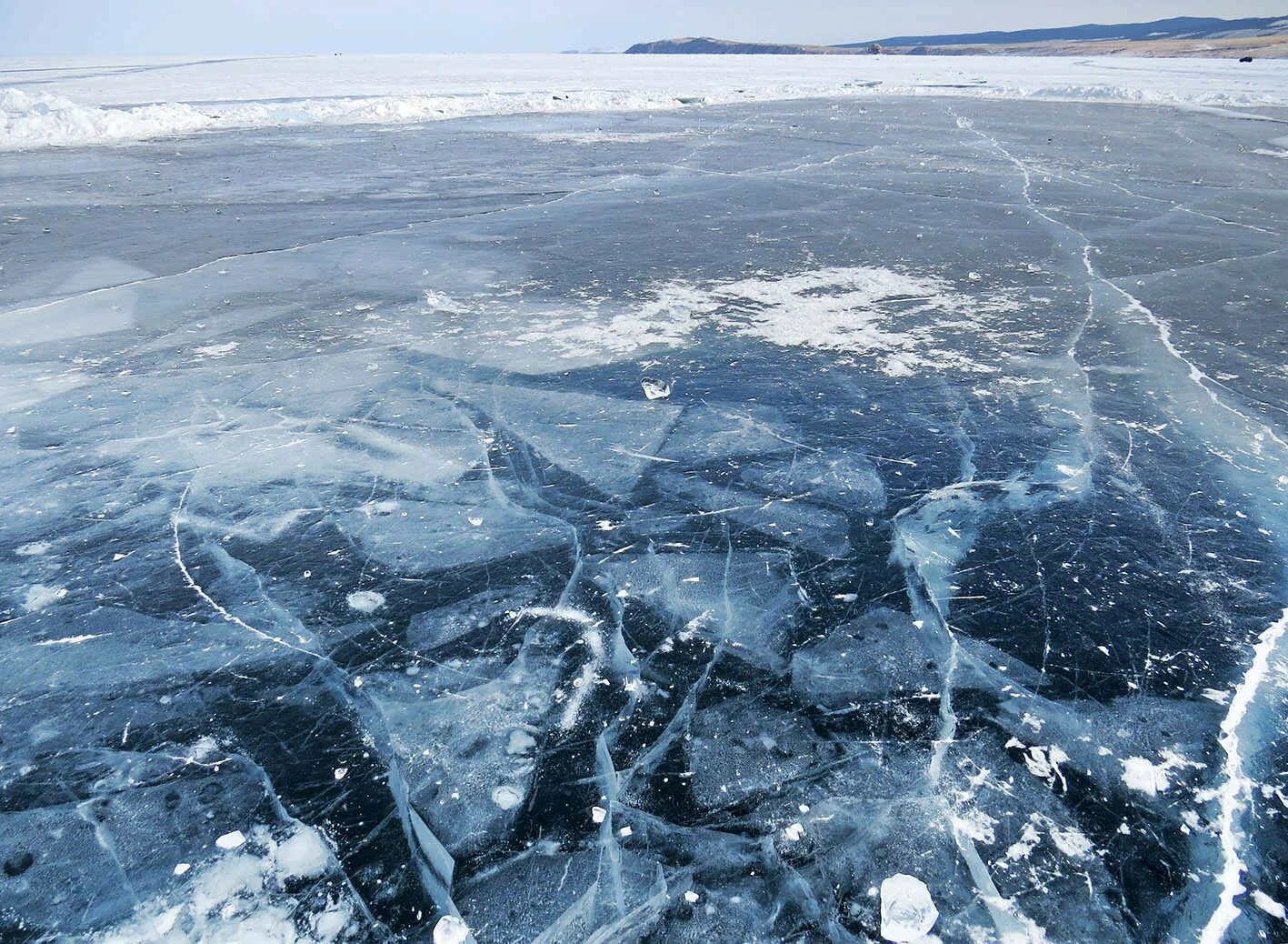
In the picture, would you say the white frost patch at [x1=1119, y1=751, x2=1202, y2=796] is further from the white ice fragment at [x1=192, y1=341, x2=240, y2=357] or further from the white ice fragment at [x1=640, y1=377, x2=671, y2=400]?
the white ice fragment at [x1=192, y1=341, x2=240, y2=357]

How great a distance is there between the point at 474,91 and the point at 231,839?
23.1 metres

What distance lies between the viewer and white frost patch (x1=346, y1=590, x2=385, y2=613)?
237 cm

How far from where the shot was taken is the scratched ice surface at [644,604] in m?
1.62

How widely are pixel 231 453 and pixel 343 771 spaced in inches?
74.6

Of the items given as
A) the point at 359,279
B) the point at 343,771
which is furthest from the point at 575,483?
the point at 359,279

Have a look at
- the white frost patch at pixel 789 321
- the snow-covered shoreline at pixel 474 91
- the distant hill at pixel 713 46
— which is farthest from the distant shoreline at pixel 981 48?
the white frost patch at pixel 789 321

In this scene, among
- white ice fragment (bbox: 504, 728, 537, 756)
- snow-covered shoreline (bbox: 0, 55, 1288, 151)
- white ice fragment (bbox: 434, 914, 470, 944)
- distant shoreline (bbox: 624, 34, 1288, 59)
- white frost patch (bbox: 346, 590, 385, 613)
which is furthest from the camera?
distant shoreline (bbox: 624, 34, 1288, 59)

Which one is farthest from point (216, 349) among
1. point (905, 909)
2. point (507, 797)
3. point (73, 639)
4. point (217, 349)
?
point (905, 909)

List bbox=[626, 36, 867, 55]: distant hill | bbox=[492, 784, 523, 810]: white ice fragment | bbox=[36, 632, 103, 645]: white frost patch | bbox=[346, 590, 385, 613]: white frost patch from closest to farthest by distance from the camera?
1. bbox=[492, 784, 523, 810]: white ice fragment
2. bbox=[36, 632, 103, 645]: white frost patch
3. bbox=[346, 590, 385, 613]: white frost patch
4. bbox=[626, 36, 867, 55]: distant hill

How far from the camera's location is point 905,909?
1.53 metres

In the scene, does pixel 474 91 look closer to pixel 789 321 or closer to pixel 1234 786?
pixel 789 321

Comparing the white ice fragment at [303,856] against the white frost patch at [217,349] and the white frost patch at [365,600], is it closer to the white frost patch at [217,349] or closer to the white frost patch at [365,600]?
the white frost patch at [365,600]

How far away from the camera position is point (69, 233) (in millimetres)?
6613

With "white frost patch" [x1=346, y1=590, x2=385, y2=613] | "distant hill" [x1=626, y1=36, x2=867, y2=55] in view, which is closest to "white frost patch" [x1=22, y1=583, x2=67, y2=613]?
"white frost patch" [x1=346, y1=590, x2=385, y2=613]
